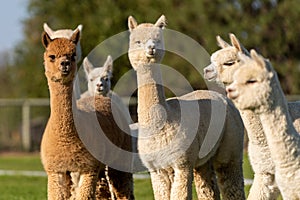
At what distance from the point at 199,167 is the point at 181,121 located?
85cm

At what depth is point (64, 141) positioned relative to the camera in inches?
326

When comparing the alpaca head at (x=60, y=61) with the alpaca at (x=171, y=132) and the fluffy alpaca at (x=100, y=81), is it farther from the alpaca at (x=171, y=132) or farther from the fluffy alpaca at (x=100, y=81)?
the fluffy alpaca at (x=100, y=81)

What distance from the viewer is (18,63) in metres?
→ 36.8

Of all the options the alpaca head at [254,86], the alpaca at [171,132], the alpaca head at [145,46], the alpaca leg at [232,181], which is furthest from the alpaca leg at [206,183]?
the alpaca head at [254,86]

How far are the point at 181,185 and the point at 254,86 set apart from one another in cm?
227

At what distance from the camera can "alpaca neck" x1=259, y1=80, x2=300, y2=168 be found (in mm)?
6121

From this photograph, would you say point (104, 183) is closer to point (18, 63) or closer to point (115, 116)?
point (115, 116)

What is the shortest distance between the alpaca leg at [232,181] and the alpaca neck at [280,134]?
282 cm

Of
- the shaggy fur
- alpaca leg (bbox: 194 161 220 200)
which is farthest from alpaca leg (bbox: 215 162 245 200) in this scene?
the shaggy fur

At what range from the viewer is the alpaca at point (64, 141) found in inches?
323

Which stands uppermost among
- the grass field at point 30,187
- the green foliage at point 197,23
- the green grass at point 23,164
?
the green foliage at point 197,23

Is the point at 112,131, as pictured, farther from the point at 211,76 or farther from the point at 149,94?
the point at 211,76

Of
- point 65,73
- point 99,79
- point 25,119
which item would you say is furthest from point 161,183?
A: point 25,119

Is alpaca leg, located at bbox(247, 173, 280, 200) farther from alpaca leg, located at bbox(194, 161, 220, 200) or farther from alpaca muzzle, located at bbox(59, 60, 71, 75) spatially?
alpaca muzzle, located at bbox(59, 60, 71, 75)
